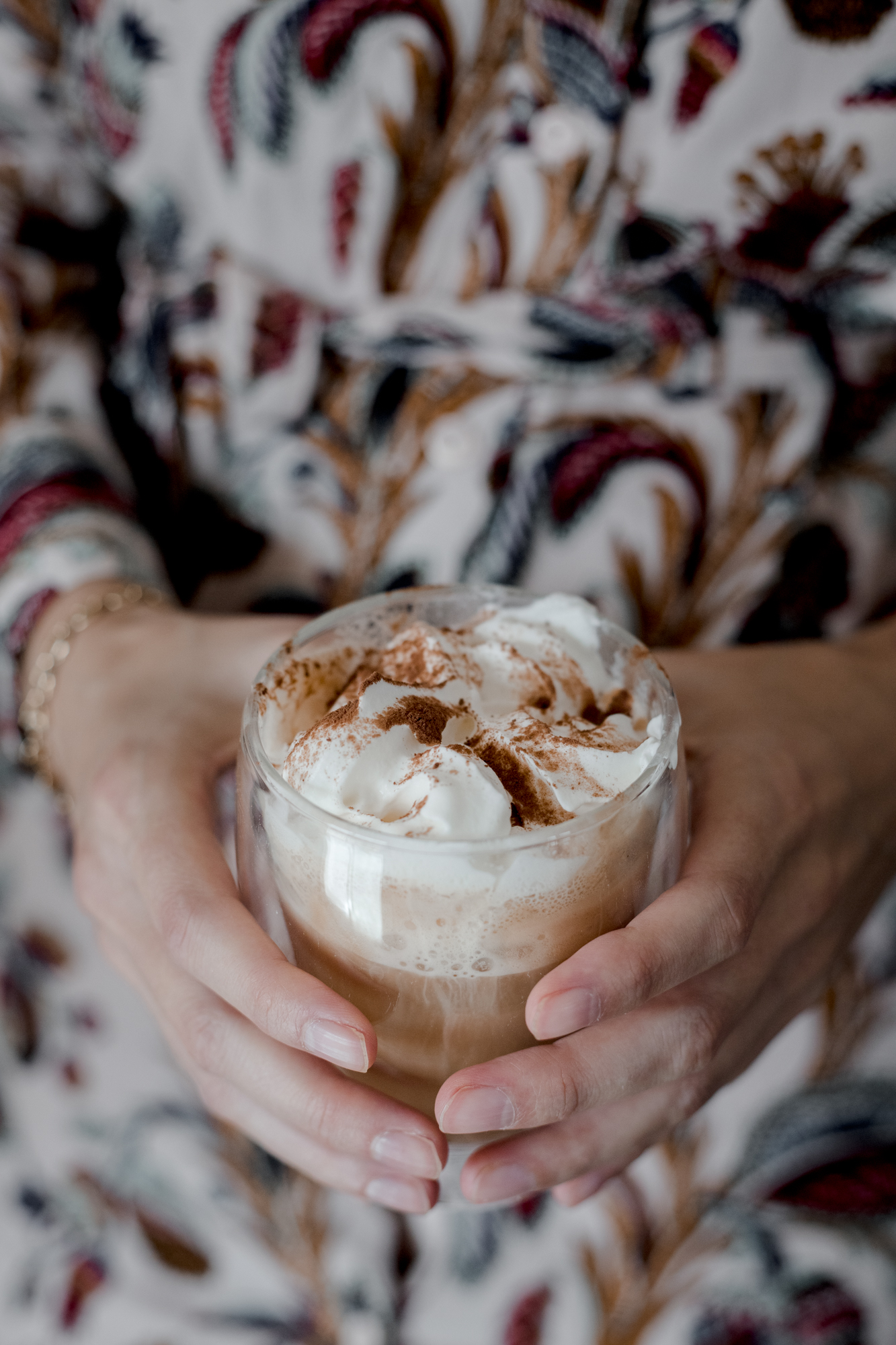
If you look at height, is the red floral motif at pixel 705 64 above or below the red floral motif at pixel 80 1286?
above

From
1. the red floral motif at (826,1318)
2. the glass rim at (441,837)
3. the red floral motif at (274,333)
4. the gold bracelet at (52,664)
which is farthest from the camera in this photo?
the red floral motif at (274,333)

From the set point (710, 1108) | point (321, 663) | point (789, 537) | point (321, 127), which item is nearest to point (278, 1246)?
point (710, 1108)

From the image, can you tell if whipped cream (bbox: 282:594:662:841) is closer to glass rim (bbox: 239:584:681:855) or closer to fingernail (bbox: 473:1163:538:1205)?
glass rim (bbox: 239:584:681:855)

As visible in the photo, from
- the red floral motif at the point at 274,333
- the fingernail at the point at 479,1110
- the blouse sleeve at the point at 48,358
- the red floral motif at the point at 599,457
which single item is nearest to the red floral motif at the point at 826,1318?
the fingernail at the point at 479,1110

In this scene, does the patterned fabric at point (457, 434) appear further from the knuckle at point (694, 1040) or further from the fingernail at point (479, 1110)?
the fingernail at point (479, 1110)

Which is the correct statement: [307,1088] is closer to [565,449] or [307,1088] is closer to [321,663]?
[321,663]

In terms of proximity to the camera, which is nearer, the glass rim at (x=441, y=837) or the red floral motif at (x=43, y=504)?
the glass rim at (x=441, y=837)
